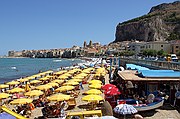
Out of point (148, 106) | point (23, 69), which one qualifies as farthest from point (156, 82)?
point (23, 69)

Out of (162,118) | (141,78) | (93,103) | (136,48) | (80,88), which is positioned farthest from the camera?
(136,48)

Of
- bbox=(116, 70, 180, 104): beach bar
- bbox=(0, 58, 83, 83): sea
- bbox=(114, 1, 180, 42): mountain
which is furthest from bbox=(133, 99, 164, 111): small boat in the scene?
bbox=(114, 1, 180, 42): mountain

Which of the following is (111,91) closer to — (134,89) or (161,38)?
(134,89)

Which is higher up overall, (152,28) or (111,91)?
(152,28)

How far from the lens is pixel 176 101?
50.2ft

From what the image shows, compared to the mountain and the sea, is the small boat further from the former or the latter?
the mountain

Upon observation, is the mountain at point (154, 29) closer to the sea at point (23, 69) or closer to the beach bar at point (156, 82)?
the sea at point (23, 69)

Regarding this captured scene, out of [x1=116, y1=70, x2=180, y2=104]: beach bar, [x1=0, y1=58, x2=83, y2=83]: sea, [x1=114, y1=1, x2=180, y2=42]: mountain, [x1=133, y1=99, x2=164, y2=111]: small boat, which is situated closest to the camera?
[x1=133, y1=99, x2=164, y2=111]: small boat

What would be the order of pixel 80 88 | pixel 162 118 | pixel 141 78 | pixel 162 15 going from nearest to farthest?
pixel 162 118
pixel 141 78
pixel 80 88
pixel 162 15

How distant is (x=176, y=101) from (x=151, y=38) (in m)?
149

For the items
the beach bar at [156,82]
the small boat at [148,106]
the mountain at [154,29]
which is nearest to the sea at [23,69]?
the beach bar at [156,82]

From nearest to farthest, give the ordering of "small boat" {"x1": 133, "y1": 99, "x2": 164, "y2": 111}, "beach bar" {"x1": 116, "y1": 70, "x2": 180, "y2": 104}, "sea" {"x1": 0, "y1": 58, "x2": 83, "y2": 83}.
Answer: "small boat" {"x1": 133, "y1": 99, "x2": 164, "y2": 111} < "beach bar" {"x1": 116, "y1": 70, "x2": 180, "y2": 104} < "sea" {"x1": 0, "y1": 58, "x2": 83, "y2": 83}

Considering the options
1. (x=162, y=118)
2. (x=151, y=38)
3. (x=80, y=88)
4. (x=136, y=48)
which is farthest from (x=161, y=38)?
(x=162, y=118)

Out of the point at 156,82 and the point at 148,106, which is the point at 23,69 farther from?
the point at 148,106
